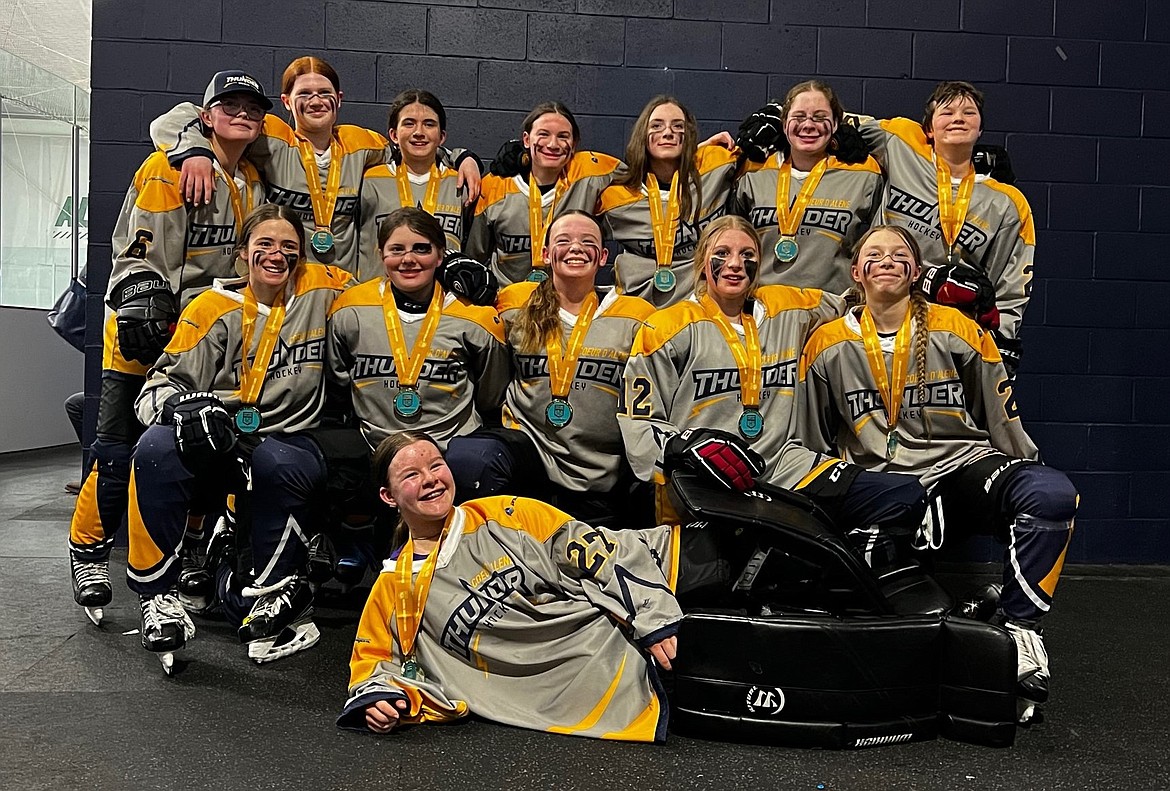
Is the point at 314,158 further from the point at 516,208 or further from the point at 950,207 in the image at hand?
the point at 950,207

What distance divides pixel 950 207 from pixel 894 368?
91cm

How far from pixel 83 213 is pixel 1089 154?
26.9 ft

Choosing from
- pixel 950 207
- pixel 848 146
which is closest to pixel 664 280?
pixel 848 146

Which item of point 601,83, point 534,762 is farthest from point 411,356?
point 601,83

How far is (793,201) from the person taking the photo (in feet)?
11.8

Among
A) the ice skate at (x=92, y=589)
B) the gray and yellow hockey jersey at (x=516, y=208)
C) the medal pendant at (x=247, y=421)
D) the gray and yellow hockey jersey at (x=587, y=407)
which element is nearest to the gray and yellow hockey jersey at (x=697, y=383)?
the gray and yellow hockey jersey at (x=587, y=407)

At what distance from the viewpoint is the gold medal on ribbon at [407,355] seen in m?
3.21

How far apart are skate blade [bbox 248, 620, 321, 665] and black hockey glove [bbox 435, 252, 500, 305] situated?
1.10 metres

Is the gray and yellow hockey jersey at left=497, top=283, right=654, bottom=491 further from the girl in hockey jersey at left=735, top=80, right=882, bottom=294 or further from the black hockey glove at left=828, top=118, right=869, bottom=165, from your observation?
the black hockey glove at left=828, top=118, right=869, bottom=165

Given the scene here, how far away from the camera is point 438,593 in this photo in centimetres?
249

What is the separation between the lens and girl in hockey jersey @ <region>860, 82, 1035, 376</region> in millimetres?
3598

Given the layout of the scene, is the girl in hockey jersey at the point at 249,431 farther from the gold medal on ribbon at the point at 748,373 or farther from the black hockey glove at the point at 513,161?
the gold medal on ribbon at the point at 748,373

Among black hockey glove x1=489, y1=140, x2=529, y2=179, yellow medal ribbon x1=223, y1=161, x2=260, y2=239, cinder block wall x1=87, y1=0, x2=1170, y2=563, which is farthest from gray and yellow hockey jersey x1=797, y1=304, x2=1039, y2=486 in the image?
yellow medal ribbon x1=223, y1=161, x2=260, y2=239

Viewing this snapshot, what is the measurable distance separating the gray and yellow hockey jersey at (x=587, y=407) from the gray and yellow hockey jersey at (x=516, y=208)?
548 millimetres
